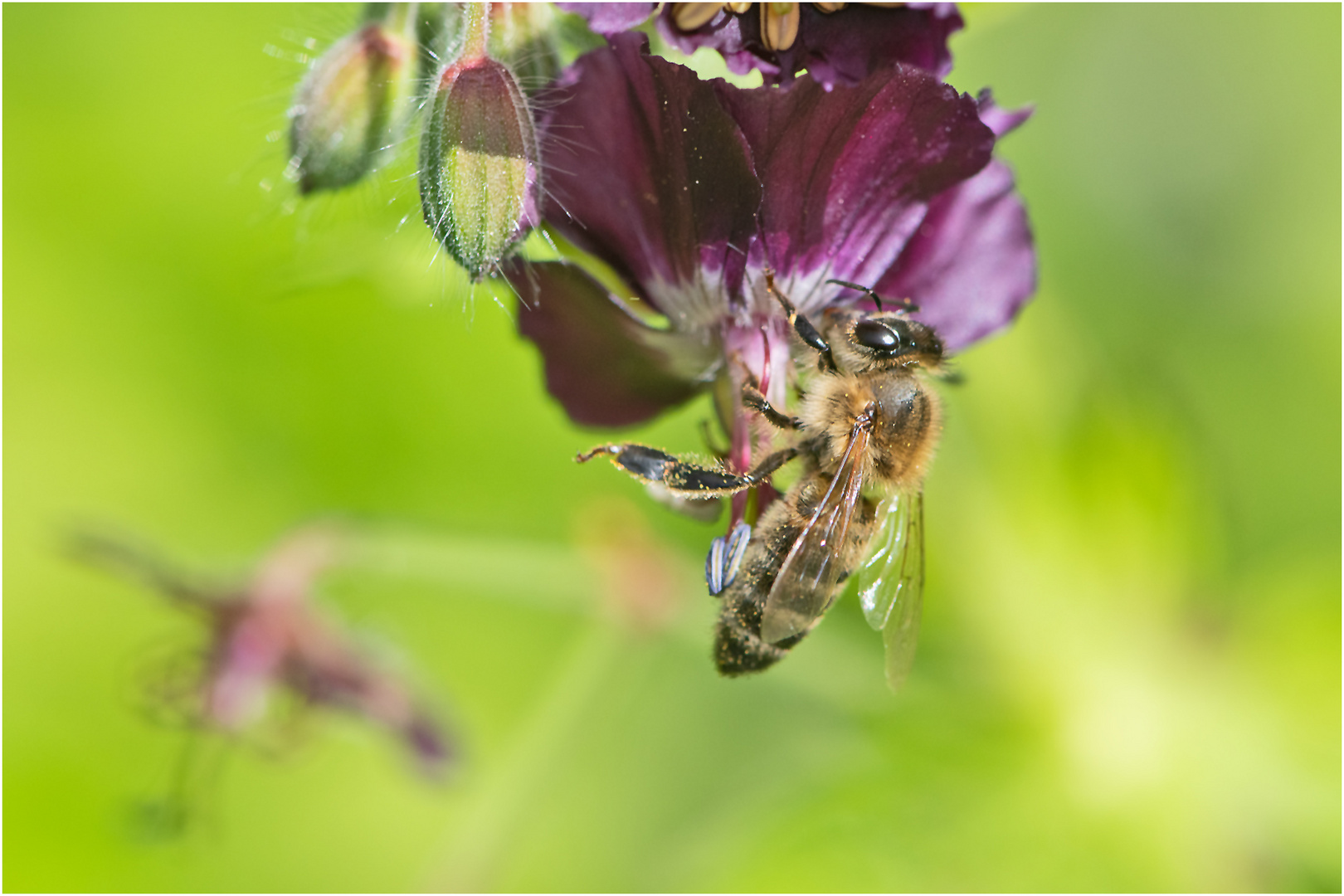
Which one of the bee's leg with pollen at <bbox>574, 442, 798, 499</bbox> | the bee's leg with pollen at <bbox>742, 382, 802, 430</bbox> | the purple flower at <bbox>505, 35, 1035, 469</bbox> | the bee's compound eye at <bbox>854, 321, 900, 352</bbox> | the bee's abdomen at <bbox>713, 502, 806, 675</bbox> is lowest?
the bee's abdomen at <bbox>713, 502, 806, 675</bbox>

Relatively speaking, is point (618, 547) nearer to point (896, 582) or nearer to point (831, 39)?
point (896, 582)

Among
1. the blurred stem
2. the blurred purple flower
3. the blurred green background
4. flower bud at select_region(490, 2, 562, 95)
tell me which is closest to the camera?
flower bud at select_region(490, 2, 562, 95)

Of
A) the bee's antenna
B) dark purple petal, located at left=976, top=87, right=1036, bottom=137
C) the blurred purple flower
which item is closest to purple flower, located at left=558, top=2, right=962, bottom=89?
dark purple petal, located at left=976, top=87, right=1036, bottom=137

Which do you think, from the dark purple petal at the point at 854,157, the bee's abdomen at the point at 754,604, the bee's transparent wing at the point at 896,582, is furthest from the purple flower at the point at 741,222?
the bee's transparent wing at the point at 896,582

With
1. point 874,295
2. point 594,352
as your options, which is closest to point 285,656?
point 594,352

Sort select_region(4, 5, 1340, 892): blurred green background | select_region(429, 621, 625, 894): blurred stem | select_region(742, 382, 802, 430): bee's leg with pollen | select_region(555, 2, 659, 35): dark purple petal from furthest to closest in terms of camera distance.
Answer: select_region(4, 5, 1340, 892): blurred green background
select_region(429, 621, 625, 894): blurred stem
select_region(742, 382, 802, 430): bee's leg with pollen
select_region(555, 2, 659, 35): dark purple petal

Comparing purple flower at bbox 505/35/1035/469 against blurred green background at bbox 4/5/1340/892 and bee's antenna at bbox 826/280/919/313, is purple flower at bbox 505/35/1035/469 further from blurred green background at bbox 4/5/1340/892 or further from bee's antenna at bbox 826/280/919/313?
blurred green background at bbox 4/5/1340/892

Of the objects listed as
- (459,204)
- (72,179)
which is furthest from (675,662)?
(459,204)
